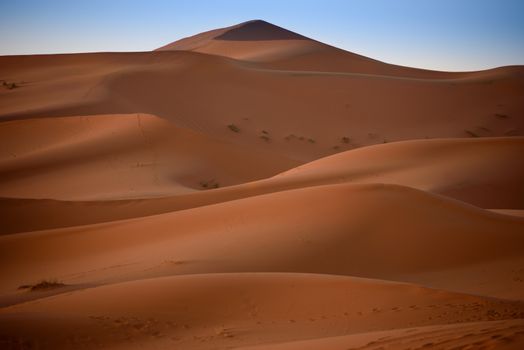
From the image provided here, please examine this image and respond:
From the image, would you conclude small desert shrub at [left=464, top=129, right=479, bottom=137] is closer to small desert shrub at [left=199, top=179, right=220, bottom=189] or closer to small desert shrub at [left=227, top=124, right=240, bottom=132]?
small desert shrub at [left=227, top=124, right=240, bottom=132]

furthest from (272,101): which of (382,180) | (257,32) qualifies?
(257,32)

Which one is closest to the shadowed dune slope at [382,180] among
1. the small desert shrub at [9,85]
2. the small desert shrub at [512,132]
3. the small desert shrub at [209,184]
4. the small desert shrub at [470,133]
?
the small desert shrub at [209,184]

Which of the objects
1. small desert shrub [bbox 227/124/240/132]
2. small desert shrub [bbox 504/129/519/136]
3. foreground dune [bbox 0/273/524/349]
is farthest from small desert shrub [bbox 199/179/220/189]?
small desert shrub [bbox 504/129/519/136]

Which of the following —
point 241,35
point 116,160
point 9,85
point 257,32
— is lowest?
point 116,160

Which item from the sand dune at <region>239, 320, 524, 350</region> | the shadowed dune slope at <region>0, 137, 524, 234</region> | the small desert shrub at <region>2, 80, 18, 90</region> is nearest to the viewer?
the sand dune at <region>239, 320, 524, 350</region>

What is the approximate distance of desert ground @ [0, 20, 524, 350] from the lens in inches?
238

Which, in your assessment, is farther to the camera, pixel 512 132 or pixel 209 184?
pixel 512 132

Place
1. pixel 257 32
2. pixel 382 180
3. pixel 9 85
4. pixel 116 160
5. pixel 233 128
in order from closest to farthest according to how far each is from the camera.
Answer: pixel 382 180
pixel 116 160
pixel 233 128
pixel 9 85
pixel 257 32

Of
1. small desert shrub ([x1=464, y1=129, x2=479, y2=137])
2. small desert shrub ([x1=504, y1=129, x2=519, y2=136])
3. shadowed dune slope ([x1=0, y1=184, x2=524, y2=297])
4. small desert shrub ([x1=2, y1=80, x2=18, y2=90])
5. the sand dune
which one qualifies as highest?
small desert shrub ([x1=2, y1=80, x2=18, y2=90])

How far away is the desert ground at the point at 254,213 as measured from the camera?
605cm

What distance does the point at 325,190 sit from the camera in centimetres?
1180

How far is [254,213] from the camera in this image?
11.6 metres

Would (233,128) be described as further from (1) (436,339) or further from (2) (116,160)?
(1) (436,339)

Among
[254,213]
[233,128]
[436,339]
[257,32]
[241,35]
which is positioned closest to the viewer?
[436,339]
